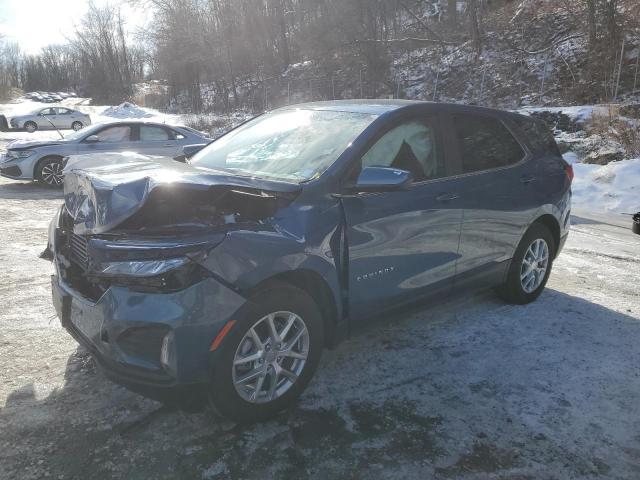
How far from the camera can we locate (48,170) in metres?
10.5

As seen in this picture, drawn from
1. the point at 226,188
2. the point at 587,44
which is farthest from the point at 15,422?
the point at 587,44

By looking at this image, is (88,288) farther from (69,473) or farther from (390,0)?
(390,0)

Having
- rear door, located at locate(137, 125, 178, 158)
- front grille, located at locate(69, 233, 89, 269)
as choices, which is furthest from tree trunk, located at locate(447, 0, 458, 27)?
front grille, located at locate(69, 233, 89, 269)

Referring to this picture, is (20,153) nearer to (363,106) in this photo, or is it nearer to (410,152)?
(363,106)

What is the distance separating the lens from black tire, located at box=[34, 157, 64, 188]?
413 inches

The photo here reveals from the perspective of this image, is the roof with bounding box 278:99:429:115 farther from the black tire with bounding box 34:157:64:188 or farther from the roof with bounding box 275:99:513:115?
the black tire with bounding box 34:157:64:188

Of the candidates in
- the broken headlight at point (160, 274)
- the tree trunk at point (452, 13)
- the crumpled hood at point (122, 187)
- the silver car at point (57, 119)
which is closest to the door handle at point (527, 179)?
the crumpled hood at point (122, 187)

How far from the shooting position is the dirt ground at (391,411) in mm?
2596

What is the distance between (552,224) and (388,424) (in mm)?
2888

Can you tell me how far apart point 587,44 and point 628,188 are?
38.4 feet

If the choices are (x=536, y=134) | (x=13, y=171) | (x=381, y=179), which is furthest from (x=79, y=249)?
(x=13, y=171)

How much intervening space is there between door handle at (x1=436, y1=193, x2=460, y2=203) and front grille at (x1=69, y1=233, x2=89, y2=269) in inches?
89.8

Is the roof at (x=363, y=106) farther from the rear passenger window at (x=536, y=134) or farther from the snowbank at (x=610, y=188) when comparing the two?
the snowbank at (x=610, y=188)

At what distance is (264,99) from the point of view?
→ 36469 millimetres
